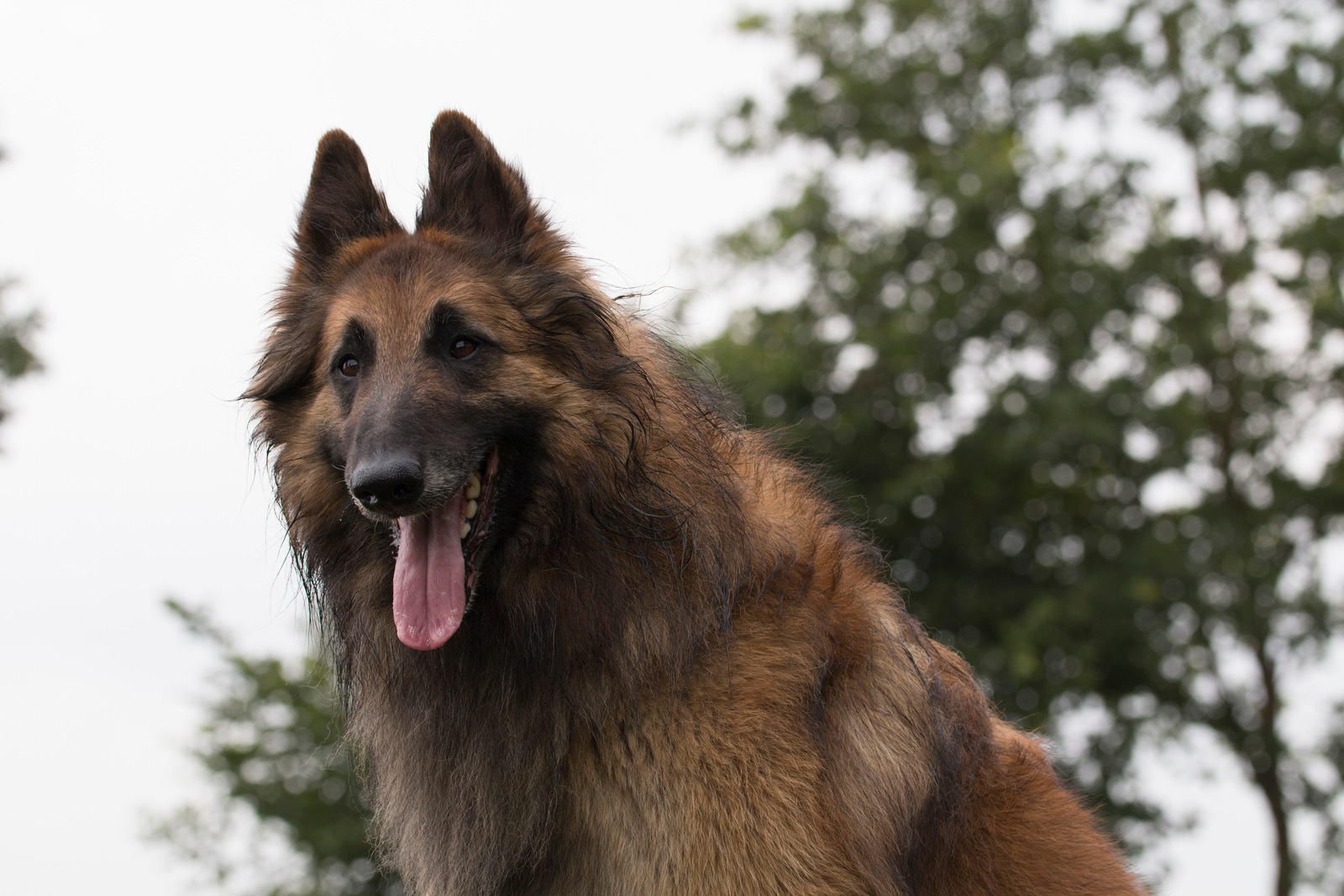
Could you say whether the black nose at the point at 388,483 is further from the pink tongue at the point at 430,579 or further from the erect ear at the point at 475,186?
the erect ear at the point at 475,186

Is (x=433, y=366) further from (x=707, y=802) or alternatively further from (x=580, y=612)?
(x=707, y=802)

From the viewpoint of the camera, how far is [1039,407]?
699 inches

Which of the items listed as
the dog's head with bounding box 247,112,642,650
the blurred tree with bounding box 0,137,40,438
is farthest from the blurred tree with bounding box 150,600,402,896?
the dog's head with bounding box 247,112,642,650

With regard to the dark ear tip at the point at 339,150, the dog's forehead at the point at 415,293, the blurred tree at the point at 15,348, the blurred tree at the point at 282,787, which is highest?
the dark ear tip at the point at 339,150

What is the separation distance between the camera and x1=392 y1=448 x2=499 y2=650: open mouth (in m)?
3.51

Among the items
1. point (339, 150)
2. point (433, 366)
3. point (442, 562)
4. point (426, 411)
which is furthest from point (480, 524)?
point (339, 150)

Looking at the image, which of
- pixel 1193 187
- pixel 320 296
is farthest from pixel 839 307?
pixel 320 296

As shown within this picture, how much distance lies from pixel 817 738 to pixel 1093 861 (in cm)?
101

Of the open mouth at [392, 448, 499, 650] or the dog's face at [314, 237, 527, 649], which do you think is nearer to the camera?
the dog's face at [314, 237, 527, 649]

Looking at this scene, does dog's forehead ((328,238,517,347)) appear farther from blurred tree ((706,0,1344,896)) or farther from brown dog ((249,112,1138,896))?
blurred tree ((706,0,1344,896))

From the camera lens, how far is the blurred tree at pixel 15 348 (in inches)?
471

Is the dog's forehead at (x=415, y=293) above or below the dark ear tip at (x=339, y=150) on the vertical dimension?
below

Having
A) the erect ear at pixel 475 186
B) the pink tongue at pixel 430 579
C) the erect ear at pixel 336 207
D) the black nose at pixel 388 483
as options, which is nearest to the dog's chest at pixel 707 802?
the pink tongue at pixel 430 579

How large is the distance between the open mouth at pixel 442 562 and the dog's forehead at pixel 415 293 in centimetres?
46
